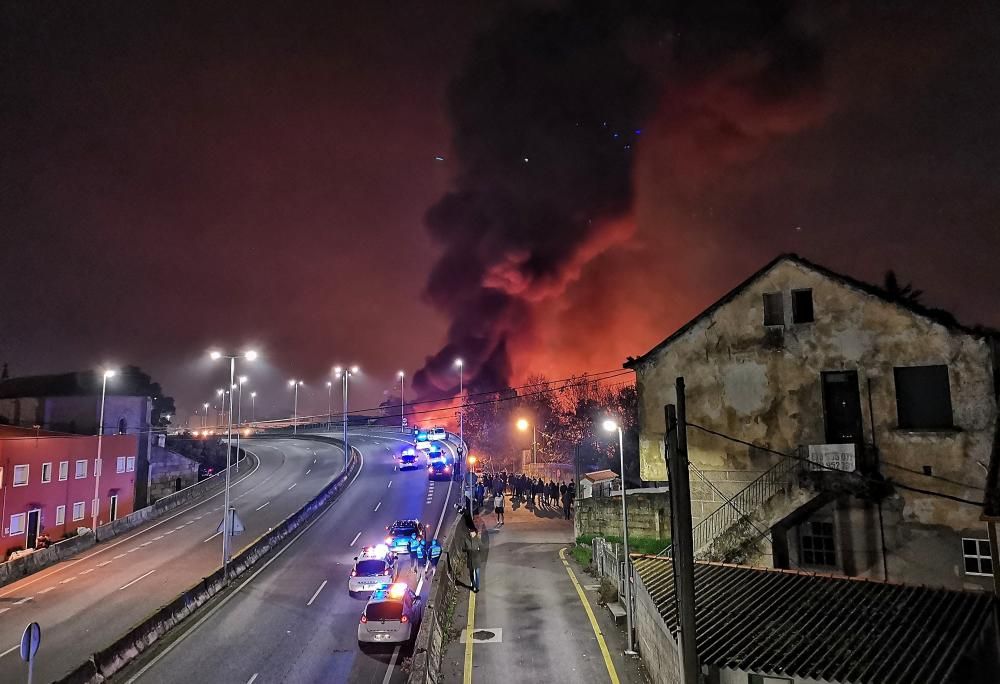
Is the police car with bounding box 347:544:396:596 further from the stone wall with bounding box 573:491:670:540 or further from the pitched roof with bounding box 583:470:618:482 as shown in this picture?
the pitched roof with bounding box 583:470:618:482

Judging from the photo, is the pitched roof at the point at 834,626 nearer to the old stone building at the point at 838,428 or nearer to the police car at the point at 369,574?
the old stone building at the point at 838,428

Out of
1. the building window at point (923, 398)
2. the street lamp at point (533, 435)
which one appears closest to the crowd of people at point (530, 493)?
the building window at point (923, 398)

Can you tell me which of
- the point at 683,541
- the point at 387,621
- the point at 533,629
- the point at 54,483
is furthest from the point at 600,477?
the point at 54,483

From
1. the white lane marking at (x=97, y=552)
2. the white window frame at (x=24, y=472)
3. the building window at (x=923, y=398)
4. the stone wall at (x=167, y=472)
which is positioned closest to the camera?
the building window at (x=923, y=398)

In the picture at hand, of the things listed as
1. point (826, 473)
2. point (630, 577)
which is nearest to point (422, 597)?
point (630, 577)

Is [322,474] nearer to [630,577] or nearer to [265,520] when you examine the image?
[265,520]

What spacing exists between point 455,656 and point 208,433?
75.4 meters

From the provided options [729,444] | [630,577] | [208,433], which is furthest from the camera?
[208,433]

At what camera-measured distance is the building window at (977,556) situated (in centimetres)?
1972

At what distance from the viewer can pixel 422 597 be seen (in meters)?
A: 22.9

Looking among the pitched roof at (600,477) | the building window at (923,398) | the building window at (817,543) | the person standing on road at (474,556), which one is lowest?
the person standing on road at (474,556)

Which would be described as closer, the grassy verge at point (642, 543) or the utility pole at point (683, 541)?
the utility pole at point (683, 541)

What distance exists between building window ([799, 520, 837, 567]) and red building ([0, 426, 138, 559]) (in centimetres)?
4362

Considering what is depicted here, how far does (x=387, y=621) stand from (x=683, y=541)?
10.9 metres
